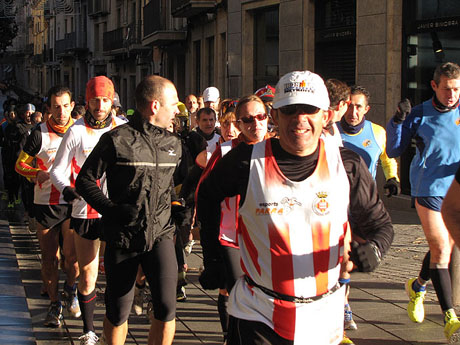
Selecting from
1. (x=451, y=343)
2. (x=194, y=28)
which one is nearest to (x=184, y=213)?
(x=451, y=343)

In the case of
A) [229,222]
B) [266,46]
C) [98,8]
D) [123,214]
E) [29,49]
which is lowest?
[229,222]

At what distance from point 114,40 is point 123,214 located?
3973 cm

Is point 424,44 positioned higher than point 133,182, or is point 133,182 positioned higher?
point 424,44

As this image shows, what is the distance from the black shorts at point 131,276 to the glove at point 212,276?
0.93m

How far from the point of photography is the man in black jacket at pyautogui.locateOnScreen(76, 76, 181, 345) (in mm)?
4742

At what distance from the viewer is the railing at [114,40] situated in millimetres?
42031

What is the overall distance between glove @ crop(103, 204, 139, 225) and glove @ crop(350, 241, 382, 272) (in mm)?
1734

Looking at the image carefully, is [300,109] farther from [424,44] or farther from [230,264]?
[424,44]

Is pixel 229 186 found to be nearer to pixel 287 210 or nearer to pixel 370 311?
pixel 287 210

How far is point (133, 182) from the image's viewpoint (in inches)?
189

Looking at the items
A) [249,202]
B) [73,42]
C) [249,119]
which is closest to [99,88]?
[249,119]

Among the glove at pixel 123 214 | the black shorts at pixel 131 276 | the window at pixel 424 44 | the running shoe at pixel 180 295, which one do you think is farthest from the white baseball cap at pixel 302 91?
the window at pixel 424 44

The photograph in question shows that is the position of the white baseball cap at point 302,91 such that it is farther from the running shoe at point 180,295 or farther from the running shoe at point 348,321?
the running shoe at point 180,295

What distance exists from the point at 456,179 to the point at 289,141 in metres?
0.83
